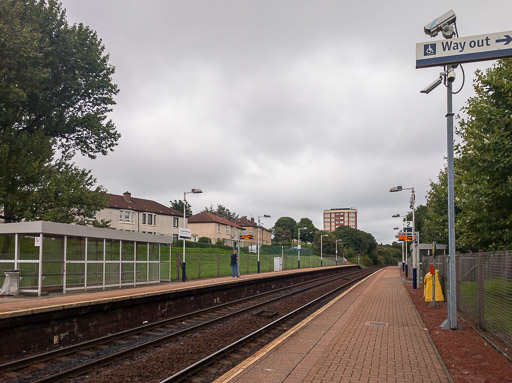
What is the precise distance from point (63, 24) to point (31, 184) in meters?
10.6

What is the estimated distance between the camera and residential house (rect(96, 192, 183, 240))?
6212cm

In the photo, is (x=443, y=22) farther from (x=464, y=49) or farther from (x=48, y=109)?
(x=48, y=109)

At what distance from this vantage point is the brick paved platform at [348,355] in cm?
647

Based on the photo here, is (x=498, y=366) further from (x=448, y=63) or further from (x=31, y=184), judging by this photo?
(x=31, y=184)

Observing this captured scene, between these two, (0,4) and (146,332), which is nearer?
(146,332)

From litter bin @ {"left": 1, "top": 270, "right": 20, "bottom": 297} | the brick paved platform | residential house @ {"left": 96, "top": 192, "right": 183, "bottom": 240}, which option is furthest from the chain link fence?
residential house @ {"left": 96, "top": 192, "right": 183, "bottom": 240}

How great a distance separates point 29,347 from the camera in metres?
9.55

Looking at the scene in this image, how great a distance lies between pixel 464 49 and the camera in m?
9.56

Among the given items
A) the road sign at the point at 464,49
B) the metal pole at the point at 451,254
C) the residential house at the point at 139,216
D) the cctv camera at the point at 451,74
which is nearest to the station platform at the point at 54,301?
the metal pole at the point at 451,254

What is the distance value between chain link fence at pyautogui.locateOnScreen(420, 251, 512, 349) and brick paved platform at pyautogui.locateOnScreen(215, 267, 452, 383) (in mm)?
1296

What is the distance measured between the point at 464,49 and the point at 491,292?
17.1ft

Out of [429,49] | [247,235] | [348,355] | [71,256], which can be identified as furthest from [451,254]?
[247,235]

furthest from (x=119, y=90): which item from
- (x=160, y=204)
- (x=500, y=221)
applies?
(x=160, y=204)

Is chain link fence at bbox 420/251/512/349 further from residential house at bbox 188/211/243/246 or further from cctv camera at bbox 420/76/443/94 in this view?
residential house at bbox 188/211/243/246
